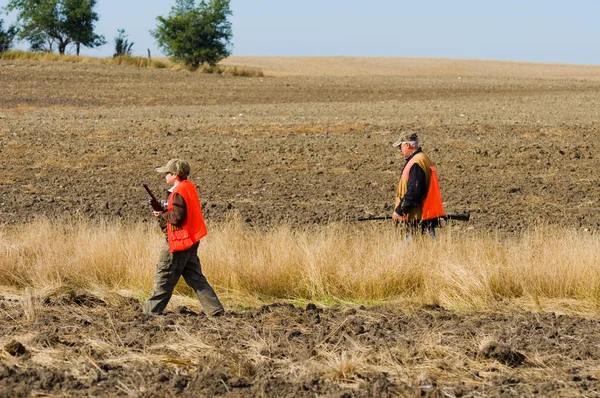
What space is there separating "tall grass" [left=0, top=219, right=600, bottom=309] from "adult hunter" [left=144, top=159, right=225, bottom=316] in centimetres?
113

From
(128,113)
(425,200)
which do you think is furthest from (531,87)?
(425,200)

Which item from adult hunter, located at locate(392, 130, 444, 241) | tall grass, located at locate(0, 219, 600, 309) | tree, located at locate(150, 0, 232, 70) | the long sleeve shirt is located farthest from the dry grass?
tall grass, located at locate(0, 219, 600, 309)

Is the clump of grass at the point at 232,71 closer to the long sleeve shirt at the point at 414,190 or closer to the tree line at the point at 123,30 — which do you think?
the tree line at the point at 123,30

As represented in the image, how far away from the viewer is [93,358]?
6.34 meters

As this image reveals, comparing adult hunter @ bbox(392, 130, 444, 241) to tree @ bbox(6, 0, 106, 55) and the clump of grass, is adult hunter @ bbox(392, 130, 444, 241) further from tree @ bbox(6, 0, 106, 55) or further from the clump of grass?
tree @ bbox(6, 0, 106, 55)

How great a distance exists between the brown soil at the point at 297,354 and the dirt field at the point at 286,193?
17 mm

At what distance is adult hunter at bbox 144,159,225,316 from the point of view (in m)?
7.72

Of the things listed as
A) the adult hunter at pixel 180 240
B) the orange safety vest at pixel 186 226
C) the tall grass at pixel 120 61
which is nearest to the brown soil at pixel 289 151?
the adult hunter at pixel 180 240

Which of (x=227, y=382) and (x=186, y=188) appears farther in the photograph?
(x=186, y=188)

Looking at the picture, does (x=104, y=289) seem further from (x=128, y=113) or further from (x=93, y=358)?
(x=128, y=113)

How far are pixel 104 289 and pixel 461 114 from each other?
1920cm

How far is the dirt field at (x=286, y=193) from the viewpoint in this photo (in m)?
6.02

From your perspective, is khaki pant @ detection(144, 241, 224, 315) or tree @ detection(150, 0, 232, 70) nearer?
khaki pant @ detection(144, 241, 224, 315)

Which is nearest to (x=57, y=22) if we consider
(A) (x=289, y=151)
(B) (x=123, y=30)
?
(B) (x=123, y=30)
